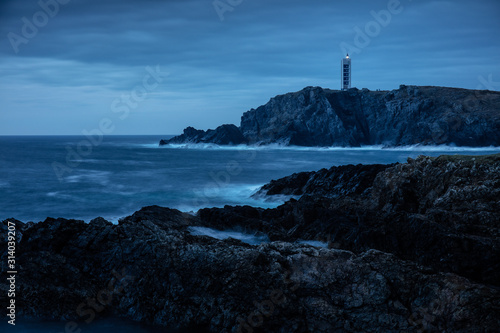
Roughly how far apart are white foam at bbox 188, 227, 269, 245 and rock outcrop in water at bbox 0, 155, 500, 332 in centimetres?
150

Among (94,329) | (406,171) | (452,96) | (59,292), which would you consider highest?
(452,96)

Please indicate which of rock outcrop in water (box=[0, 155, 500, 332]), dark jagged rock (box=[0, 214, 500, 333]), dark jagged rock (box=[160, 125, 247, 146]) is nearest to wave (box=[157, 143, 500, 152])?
dark jagged rock (box=[160, 125, 247, 146])

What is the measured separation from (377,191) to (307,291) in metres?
11.3

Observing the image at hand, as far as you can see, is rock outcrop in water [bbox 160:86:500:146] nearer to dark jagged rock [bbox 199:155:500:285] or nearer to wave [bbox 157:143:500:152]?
wave [bbox 157:143:500:152]

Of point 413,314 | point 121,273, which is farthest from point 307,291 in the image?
point 121,273

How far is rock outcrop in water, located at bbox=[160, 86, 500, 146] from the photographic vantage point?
366 feet

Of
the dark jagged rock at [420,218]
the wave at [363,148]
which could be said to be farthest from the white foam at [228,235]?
the wave at [363,148]

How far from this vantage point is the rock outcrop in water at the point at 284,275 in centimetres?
955

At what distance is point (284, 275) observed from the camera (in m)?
10.6

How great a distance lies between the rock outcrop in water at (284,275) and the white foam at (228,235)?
4.92ft

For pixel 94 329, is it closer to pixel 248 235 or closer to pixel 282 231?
pixel 248 235

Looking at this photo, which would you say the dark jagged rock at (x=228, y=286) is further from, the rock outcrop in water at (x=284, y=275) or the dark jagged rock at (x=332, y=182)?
the dark jagged rock at (x=332, y=182)

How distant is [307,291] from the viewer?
10.3 m

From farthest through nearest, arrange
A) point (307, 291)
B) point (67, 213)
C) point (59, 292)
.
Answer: point (67, 213) < point (59, 292) < point (307, 291)
